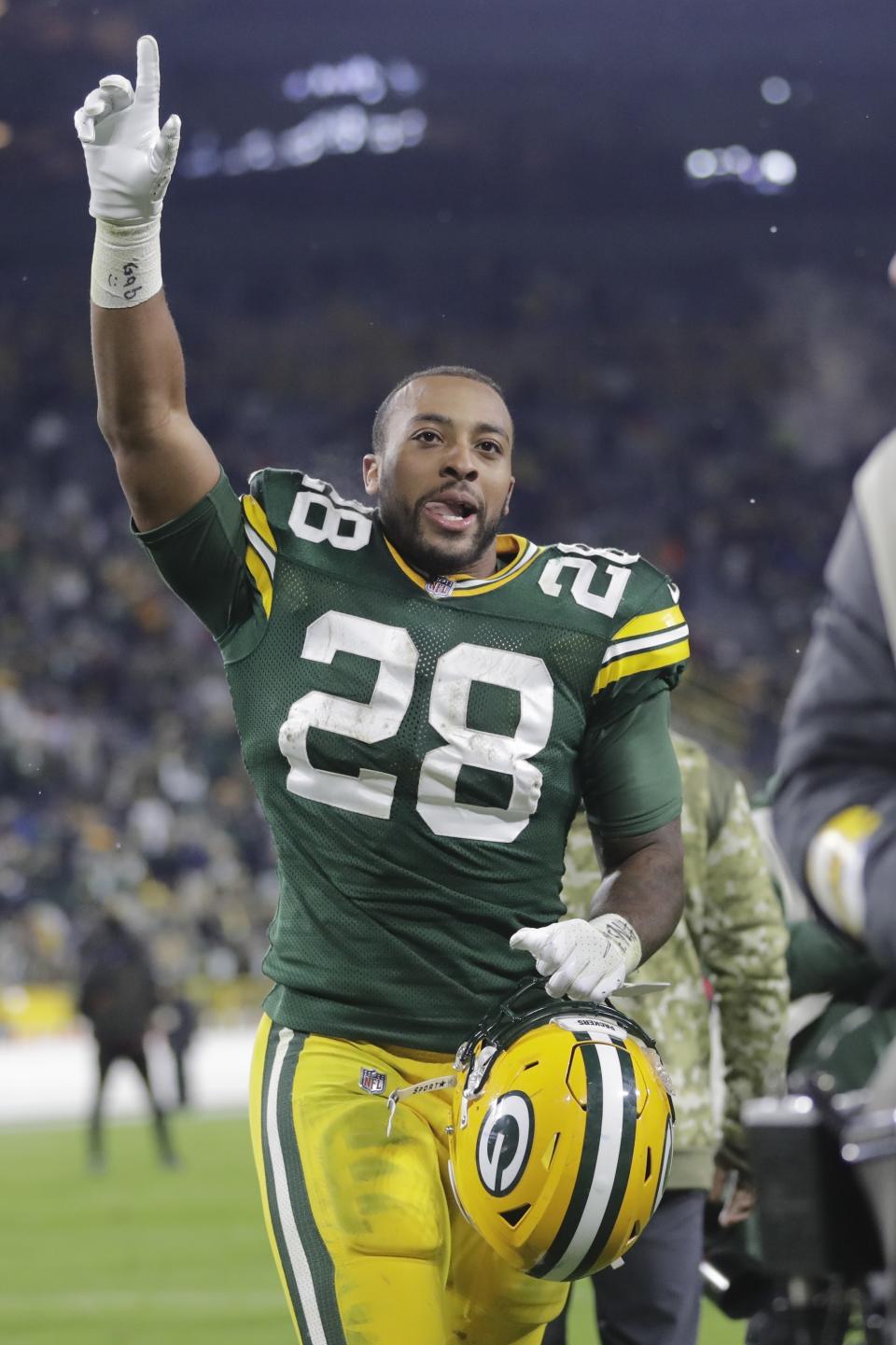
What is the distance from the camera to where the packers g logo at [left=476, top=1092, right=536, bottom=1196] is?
2250 millimetres

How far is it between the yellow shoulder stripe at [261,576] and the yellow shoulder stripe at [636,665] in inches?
17.8

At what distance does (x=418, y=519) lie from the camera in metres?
2.60

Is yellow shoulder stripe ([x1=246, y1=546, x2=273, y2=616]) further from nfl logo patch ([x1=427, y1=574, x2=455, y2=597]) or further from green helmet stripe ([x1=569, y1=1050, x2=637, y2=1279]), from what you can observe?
green helmet stripe ([x1=569, y1=1050, x2=637, y2=1279])

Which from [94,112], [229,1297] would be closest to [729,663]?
[229,1297]

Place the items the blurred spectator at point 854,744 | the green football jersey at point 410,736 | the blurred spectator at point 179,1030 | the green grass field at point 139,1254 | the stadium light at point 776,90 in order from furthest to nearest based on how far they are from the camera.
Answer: the stadium light at point 776,90 → the blurred spectator at point 179,1030 → the green grass field at point 139,1254 → the green football jersey at point 410,736 → the blurred spectator at point 854,744

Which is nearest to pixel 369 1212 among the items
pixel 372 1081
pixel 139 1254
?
pixel 372 1081

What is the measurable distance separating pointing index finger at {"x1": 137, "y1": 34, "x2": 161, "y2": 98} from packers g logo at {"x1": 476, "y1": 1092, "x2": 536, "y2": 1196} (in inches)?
52.3

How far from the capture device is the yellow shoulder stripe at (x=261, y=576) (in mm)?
2586

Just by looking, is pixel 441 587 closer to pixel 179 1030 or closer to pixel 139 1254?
pixel 139 1254

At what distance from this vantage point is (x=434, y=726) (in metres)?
2.54

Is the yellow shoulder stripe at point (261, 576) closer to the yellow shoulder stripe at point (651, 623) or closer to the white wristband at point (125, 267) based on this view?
the white wristband at point (125, 267)

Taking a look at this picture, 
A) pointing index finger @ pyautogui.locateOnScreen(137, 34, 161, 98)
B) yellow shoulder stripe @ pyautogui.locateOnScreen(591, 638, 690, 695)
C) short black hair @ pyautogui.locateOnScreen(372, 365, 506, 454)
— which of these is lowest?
yellow shoulder stripe @ pyautogui.locateOnScreen(591, 638, 690, 695)

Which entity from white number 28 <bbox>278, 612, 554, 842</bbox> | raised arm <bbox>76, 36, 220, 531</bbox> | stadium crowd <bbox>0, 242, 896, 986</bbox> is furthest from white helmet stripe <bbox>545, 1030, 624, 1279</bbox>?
stadium crowd <bbox>0, 242, 896, 986</bbox>

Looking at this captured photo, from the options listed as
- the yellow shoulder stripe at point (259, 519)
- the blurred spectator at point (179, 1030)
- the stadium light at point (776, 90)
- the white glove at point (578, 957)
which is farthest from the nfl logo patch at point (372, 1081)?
the stadium light at point (776, 90)
